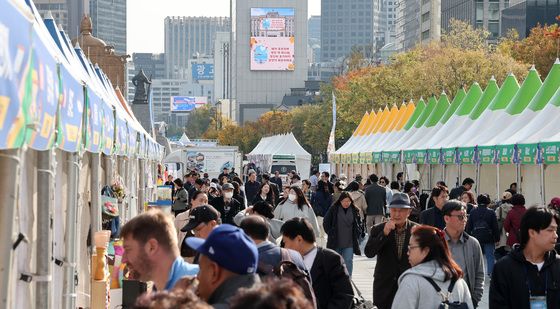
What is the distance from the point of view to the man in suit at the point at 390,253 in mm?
10656

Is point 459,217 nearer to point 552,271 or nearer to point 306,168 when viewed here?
point 552,271

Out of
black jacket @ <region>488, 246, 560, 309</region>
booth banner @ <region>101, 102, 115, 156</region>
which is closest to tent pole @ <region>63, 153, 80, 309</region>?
booth banner @ <region>101, 102, 115, 156</region>

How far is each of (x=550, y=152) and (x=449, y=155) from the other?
998 cm

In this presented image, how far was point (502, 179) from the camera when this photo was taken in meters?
30.3

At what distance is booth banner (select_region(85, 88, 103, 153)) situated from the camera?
33.2 feet

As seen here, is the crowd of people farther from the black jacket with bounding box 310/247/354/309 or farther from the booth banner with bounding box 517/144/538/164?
the booth banner with bounding box 517/144/538/164

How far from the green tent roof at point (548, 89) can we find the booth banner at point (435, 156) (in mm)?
6657

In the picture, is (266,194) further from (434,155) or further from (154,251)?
(154,251)

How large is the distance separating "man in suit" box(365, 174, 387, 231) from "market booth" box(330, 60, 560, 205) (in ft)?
9.29

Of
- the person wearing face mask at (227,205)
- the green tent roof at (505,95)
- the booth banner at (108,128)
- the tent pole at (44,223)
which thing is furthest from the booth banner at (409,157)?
the tent pole at (44,223)

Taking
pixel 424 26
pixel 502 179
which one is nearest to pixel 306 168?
pixel 502 179

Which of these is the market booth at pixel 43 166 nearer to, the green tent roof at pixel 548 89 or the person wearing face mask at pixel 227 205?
the person wearing face mask at pixel 227 205

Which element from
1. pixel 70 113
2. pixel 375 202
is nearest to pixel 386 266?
pixel 70 113

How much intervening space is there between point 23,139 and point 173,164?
63820mm
